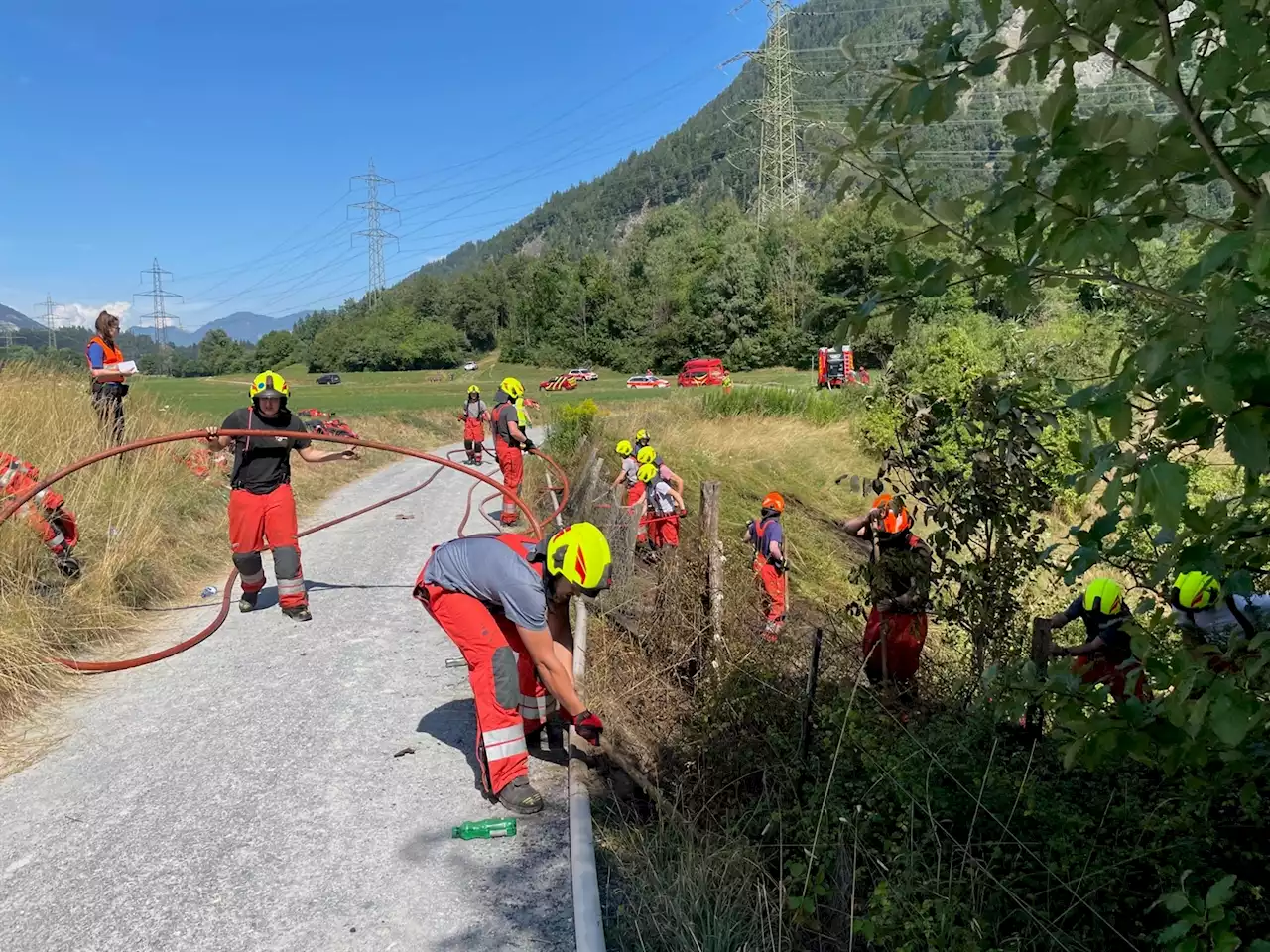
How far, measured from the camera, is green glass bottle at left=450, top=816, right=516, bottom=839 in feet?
12.7

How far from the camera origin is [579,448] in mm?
17438

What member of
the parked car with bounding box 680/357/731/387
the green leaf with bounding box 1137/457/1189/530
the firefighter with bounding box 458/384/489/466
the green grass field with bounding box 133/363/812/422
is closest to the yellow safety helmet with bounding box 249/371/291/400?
the green leaf with bounding box 1137/457/1189/530

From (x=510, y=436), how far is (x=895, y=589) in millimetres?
6535

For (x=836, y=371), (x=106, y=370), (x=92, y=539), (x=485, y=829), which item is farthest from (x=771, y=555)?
(x=836, y=371)

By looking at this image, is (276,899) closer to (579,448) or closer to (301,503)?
(301,503)

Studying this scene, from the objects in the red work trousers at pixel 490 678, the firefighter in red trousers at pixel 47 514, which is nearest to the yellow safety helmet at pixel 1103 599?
the red work trousers at pixel 490 678

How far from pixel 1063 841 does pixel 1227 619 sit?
2.75 meters

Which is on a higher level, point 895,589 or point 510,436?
point 510,436

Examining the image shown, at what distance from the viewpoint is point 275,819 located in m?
3.95

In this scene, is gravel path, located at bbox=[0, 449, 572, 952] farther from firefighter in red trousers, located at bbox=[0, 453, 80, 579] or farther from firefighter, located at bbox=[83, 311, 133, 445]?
firefighter, located at bbox=[83, 311, 133, 445]

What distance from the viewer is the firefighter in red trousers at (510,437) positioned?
10992mm

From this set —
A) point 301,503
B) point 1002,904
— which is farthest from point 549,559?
point 301,503

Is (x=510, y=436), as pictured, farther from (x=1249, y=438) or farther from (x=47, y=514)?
(x=1249, y=438)

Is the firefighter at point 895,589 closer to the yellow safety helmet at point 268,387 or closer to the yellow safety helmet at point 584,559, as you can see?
the yellow safety helmet at point 584,559
